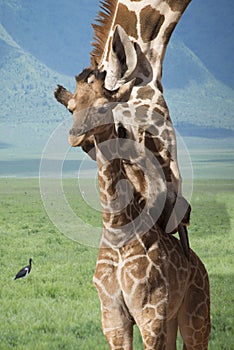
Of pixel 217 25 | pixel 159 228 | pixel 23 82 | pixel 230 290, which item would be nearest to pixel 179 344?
pixel 230 290

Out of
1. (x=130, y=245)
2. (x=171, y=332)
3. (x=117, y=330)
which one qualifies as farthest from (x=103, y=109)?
(x=171, y=332)

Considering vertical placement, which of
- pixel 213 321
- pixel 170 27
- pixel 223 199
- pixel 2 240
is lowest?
pixel 223 199

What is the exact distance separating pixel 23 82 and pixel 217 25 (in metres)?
2.40

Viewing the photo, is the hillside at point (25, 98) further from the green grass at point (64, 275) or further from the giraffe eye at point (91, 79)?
the giraffe eye at point (91, 79)

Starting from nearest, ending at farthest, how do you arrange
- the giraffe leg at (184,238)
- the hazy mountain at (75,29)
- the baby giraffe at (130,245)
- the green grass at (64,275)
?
1. the baby giraffe at (130,245)
2. the giraffe leg at (184,238)
3. the green grass at (64,275)
4. the hazy mountain at (75,29)

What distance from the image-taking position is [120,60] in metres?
1.43

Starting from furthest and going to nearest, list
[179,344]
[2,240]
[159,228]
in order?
[2,240], [179,344], [159,228]

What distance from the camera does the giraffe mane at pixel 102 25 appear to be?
160 centimetres

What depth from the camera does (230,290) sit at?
347 cm

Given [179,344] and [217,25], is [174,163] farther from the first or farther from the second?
[217,25]

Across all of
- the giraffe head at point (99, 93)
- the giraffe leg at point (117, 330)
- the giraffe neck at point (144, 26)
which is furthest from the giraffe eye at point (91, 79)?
the giraffe leg at point (117, 330)

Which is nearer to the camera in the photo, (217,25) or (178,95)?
(217,25)

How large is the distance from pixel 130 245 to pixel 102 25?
1.90 ft

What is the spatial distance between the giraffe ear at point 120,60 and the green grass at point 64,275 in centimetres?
47
